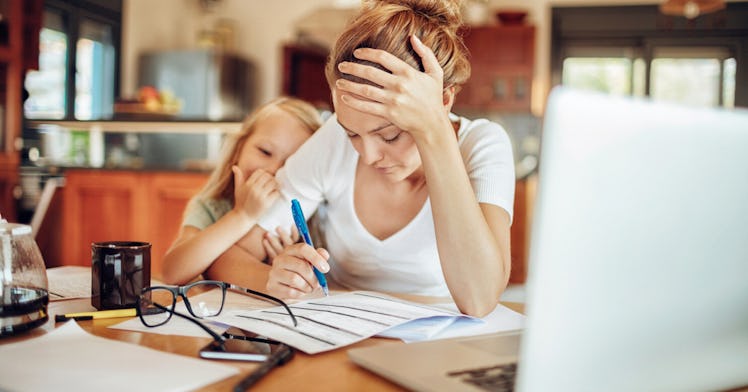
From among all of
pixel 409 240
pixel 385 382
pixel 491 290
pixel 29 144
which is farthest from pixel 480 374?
pixel 29 144

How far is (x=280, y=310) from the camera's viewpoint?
35.5 inches

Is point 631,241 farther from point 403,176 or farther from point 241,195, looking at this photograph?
point 241,195

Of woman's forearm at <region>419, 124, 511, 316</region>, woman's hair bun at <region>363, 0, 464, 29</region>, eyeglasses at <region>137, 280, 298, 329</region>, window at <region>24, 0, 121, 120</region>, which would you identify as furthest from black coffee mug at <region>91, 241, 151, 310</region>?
window at <region>24, 0, 121, 120</region>

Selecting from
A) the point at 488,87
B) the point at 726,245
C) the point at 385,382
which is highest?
the point at 488,87

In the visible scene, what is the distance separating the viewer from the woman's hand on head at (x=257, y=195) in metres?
1.23

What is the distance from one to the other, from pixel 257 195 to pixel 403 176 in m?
0.29

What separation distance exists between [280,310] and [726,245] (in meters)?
0.55

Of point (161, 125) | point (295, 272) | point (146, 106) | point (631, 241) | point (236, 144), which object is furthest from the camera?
point (146, 106)

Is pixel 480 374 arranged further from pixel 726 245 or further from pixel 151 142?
pixel 151 142

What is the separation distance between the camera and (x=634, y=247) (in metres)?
0.48

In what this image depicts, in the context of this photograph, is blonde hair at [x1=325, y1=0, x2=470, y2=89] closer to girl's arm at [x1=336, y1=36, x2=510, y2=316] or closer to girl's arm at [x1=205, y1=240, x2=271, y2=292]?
girl's arm at [x1=336, y1=36, x2=510, y2=316]

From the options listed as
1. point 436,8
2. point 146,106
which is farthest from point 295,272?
point 146,106

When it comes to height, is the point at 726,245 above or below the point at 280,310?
above

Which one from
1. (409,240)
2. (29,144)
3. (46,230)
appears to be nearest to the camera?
(409,240)
